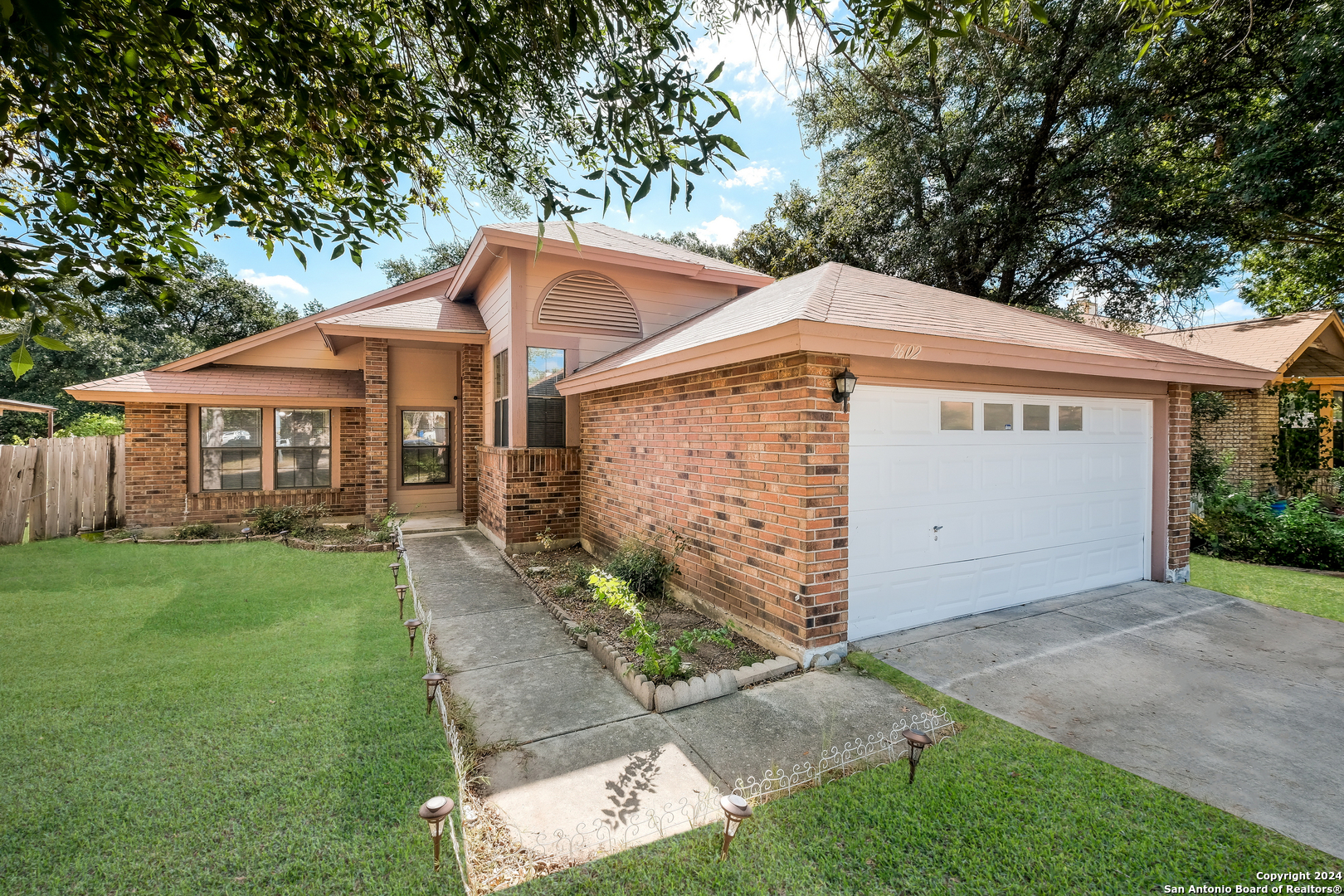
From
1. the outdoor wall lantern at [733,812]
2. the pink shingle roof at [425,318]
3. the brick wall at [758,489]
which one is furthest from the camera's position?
the pink shingle roof at [425,318]

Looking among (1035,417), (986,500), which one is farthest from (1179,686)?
(1035,417)

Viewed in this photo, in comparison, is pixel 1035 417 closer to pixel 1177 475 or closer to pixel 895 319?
pixel 895 319

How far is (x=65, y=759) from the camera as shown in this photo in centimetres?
320

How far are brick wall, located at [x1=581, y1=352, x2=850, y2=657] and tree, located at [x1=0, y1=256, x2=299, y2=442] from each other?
Result: 76.5 feet

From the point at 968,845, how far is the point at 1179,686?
2.92m

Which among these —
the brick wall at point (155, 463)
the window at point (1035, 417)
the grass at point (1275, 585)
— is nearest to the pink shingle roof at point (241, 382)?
the brick wall at point (155, 463)

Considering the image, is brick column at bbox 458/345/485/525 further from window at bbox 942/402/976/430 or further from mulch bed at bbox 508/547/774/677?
window at bbox 942/402/976/430

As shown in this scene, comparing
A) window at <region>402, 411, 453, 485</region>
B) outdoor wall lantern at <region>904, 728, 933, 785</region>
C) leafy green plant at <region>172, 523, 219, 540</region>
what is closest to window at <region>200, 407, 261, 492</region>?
leafy green plant at <region>172, 523, 219, 540</region>

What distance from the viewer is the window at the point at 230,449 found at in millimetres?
10711

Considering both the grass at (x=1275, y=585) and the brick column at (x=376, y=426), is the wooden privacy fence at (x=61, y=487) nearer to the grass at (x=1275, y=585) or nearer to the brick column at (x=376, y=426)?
the brick column at (x=376, y=426)

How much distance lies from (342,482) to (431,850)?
1074 cm

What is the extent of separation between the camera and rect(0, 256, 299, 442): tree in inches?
898

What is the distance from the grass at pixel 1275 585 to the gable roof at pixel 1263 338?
16.9 feet

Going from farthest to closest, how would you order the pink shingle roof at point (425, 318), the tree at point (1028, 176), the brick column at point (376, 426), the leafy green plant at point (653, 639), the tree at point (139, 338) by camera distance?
the tree at point (139, 338), the brick column at point (376, 426), the tree at point (1028, 176), the pink shingle roof at point (425, 318), the leafy green plant at point (653, 639)
